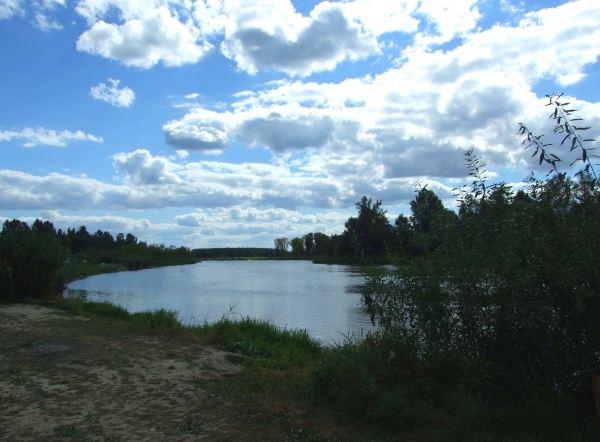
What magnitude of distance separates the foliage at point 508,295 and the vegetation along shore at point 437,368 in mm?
14

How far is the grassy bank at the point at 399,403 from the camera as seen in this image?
14.0 feet

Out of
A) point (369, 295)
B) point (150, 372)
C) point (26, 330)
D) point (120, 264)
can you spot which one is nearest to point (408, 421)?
point (369, 295)

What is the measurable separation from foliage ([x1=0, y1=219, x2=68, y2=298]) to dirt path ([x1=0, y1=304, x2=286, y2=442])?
6.47m

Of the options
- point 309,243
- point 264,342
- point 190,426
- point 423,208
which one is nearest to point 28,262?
point 264,342

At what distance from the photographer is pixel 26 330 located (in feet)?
34.4

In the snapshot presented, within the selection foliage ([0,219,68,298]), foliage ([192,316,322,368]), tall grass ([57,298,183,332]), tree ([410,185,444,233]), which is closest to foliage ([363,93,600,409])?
tree ([410,185,444,233])

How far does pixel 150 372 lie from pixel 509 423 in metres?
4.95

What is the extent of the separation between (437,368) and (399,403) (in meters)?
0.77

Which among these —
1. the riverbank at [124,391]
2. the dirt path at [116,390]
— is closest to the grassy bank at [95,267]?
the riverbank at [124,391]

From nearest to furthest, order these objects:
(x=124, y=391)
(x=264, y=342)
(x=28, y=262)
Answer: (x=124, y=391)
(x=264, y=342)
(x=28, y=262)

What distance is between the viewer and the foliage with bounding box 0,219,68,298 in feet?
52.1

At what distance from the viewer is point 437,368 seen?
209 inches

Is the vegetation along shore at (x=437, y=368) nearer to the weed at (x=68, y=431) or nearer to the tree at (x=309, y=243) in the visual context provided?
the weed at (x=68, y=431)

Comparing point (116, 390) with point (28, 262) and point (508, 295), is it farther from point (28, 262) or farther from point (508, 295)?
point (28, 262)
